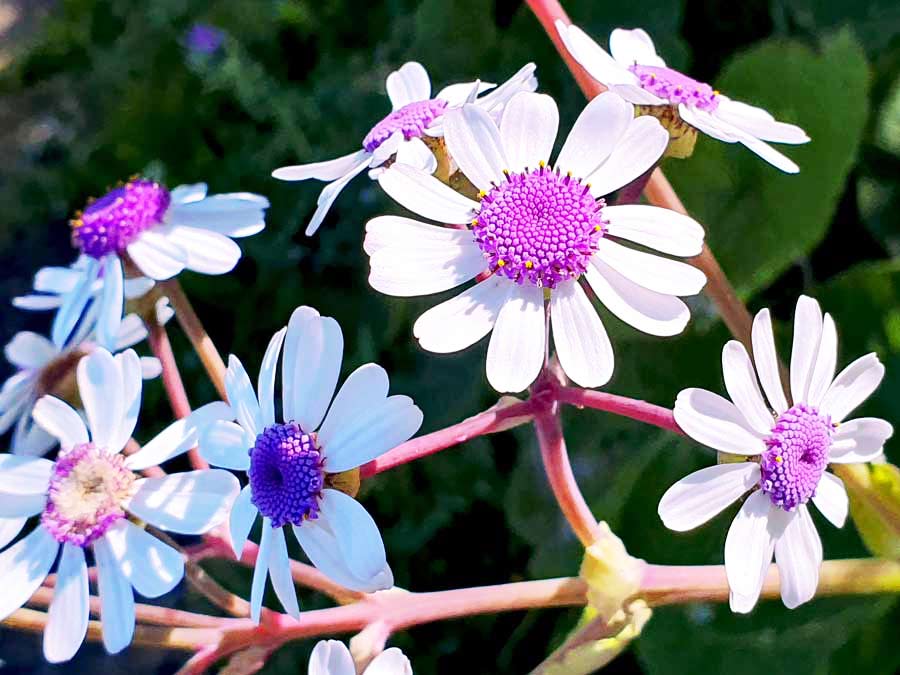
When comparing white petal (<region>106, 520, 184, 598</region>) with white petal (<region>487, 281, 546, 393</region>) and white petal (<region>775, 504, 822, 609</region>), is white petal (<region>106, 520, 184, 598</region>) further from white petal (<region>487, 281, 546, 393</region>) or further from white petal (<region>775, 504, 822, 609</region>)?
white petal (<region>775, 504, 822, 609</region>)

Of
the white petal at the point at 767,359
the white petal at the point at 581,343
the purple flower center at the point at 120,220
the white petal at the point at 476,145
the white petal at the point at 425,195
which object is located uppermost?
the purple flower center at the point at 120,220

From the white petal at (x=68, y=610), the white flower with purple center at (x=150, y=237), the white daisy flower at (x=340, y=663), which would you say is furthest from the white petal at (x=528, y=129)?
the white petal at (x=68, y=610)

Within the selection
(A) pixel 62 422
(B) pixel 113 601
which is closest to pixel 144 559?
(B) pixel 113 601

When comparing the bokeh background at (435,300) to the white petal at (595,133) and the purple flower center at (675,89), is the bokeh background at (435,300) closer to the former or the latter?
the purple flower center at (675,89)

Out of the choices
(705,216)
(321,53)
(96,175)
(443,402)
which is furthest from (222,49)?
(705,216)

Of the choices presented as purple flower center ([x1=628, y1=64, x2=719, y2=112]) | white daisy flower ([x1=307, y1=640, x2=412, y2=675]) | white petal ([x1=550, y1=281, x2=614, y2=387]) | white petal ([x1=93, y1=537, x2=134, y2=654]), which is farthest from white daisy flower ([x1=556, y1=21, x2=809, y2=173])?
white petal ([x1=93, y1=537, x2=134, y2=654])

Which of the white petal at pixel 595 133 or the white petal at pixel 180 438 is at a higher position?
the white petal at pixel 595 133
